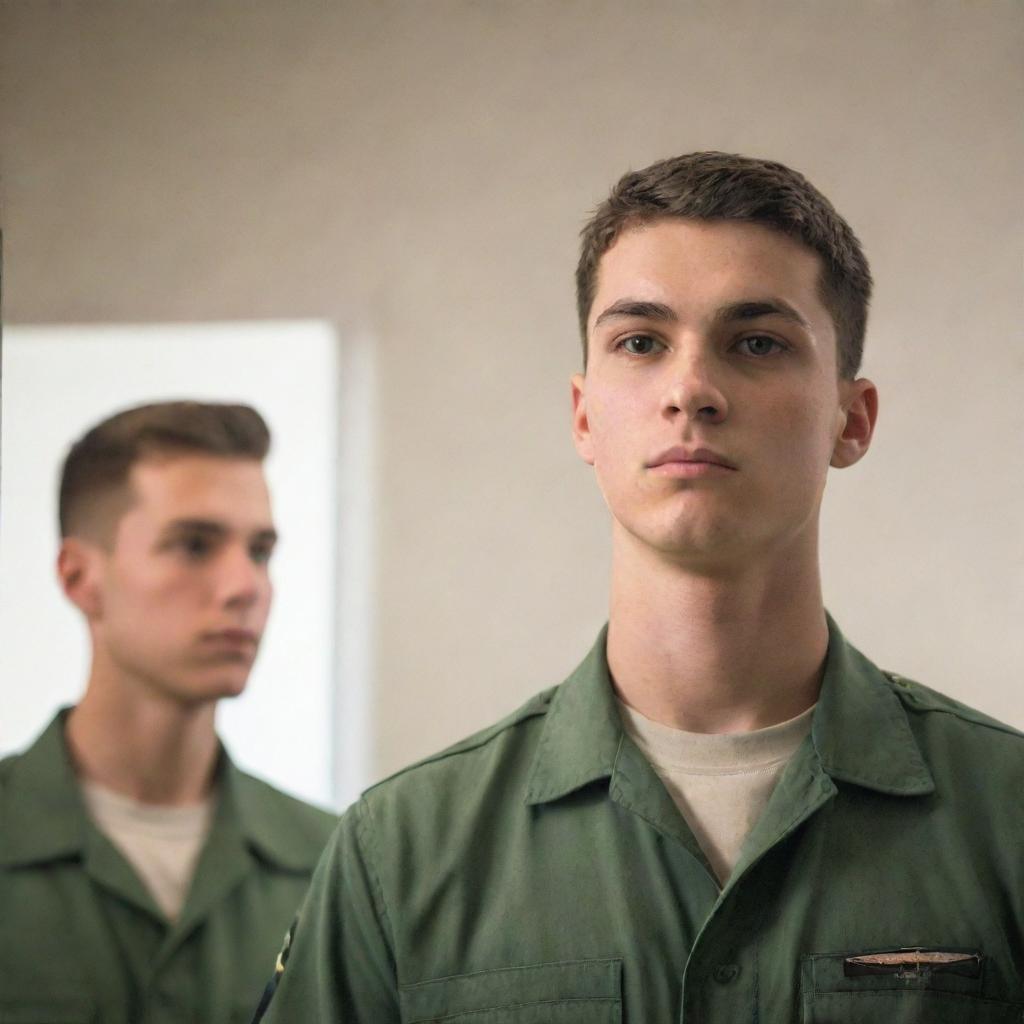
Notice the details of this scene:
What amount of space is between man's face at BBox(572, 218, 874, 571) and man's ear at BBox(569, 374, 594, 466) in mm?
54

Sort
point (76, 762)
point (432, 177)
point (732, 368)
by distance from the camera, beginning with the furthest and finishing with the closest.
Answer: point (432, 177)
point (76, 762)
point (732, 368)

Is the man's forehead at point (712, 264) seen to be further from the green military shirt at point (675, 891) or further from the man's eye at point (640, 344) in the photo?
the green military shirt at point (675, 891)

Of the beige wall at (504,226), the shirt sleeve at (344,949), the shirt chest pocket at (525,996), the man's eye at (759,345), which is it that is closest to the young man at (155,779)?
the beige wall at (504,226)

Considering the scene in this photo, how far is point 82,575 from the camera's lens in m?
1.95

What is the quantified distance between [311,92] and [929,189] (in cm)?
102

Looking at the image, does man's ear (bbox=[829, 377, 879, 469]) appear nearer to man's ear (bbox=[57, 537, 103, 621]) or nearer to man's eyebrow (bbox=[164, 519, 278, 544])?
man's eyebrow (bbox=[164, 519, 278, 544])

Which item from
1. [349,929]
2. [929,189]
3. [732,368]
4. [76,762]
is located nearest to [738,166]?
[732,368]

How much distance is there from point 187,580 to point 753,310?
98cm

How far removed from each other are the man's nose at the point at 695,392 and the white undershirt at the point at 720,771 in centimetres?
37

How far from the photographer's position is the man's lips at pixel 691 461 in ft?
4.49

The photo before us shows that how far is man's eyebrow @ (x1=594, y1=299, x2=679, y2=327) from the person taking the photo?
56.6 inches

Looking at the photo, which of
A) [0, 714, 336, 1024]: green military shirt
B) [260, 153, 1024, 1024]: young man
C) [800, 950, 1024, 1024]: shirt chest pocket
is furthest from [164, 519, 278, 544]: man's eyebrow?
[800, 950, 1024, 1024]: shirt chest pocket

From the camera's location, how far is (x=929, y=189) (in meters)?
1.98

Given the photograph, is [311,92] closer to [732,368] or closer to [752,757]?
[732,368]
